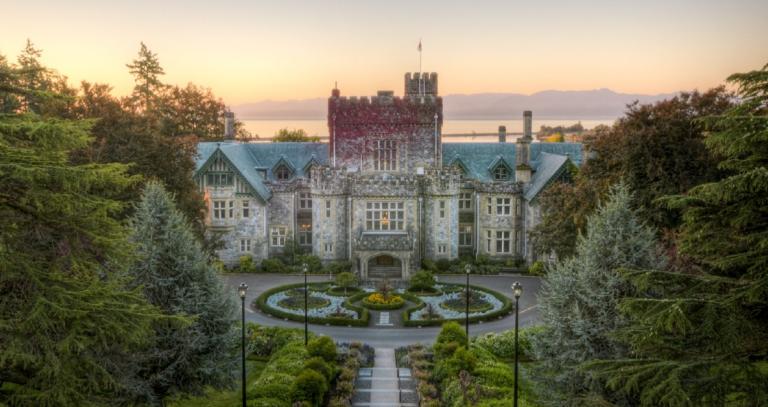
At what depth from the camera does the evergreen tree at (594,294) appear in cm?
1593

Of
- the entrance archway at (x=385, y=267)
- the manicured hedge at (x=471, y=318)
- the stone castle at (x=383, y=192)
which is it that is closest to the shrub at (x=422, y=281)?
the manicured hedge at (x=471, y=318)

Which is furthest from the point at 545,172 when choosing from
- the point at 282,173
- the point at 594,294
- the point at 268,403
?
the point at 268,403

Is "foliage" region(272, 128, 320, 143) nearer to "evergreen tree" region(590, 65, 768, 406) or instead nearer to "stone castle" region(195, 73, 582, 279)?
"stone castle" region(195, 73, 582, 279)

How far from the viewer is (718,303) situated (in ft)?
31.8

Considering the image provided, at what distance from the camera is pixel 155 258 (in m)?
17.5

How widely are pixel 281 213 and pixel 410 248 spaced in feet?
39.3

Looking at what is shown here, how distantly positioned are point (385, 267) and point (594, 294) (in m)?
27.1

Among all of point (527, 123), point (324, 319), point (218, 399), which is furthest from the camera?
point (527, 123)

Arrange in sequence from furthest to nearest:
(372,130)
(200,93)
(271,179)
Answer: (200,93)
(271,179)
(372,130)

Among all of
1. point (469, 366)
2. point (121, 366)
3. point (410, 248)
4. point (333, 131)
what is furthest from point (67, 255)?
point (333, 131)

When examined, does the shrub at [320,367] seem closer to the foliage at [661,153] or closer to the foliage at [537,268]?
the foliage at [661,153]

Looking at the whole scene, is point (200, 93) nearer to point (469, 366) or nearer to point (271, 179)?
point (271, 179)

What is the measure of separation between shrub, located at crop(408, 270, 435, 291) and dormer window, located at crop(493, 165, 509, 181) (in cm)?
1364

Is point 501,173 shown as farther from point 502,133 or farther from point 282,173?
point 282,173
